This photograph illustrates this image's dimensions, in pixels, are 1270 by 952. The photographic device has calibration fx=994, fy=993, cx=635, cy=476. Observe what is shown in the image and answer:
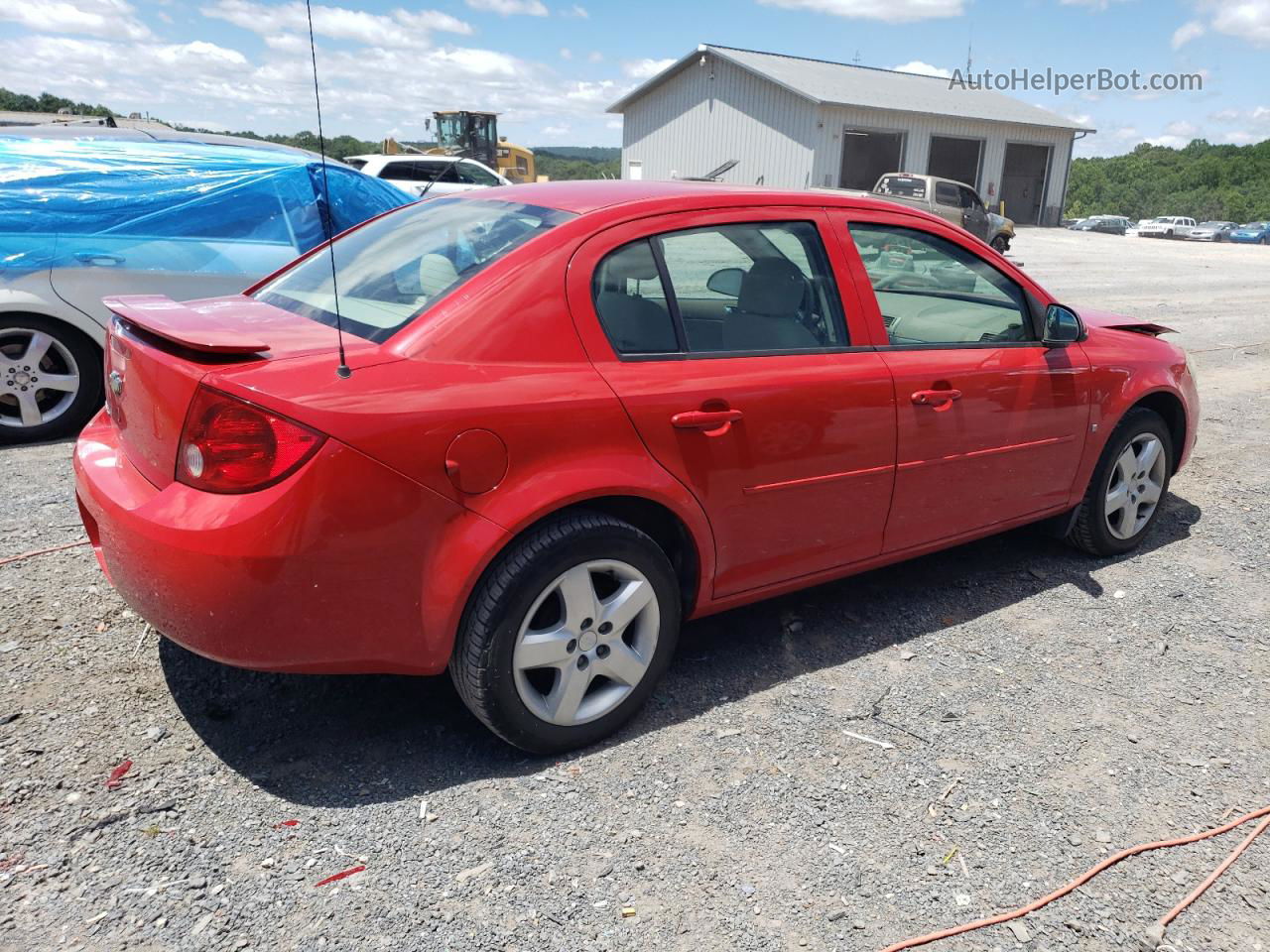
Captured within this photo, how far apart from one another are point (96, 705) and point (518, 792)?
1381 millimetres

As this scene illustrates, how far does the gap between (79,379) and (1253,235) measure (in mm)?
56310

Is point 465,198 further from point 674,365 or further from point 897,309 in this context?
point 897,309

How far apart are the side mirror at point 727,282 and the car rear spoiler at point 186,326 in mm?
1578

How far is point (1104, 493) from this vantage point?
445cm

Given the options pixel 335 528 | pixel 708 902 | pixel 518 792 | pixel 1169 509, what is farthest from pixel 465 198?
pixel 1169 509

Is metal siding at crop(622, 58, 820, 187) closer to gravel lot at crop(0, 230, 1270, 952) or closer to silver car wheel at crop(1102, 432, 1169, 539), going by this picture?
silver car wheel at crop(1102, 432, 1169, 539)

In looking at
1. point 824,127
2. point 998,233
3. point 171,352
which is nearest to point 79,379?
point 171,352

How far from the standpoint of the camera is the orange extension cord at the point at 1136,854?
2342 millimetres

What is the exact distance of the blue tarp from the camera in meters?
5.58

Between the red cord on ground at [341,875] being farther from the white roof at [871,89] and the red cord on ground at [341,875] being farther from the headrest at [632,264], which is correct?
the white roof at [871,89]

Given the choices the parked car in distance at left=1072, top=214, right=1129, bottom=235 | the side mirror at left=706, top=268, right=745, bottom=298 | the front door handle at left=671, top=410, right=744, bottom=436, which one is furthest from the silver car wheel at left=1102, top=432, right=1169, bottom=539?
the parked car in distance at left=1072, top=214, right=1129, bottom=235

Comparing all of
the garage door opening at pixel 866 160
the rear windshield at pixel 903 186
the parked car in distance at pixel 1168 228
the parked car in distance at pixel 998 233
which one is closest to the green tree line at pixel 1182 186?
the parked car in distance at pixel 1168 228

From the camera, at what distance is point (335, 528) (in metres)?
2.45

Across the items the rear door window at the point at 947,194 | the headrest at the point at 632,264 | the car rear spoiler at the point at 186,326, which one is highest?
the rear door window at the point at 947,194
